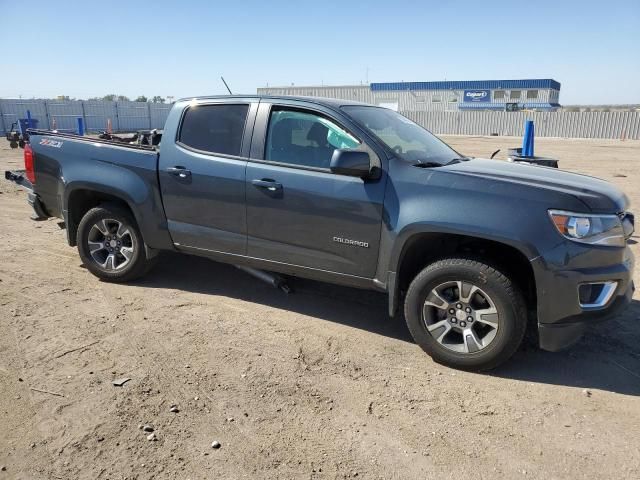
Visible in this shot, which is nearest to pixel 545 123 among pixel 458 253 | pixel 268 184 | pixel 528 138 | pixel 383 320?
pixel 528 138

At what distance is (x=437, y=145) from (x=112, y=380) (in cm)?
326

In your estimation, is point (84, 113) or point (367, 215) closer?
point (367, 215)

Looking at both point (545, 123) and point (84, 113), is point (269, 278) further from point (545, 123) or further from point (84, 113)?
point (545, 123)

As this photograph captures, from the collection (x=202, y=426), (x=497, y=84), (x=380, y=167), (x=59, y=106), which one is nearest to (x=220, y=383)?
(x=202, y=426)

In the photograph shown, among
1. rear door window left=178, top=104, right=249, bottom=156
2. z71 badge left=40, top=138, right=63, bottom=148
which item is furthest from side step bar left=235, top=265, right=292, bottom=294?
z71 badge left=40, top=138, right=63, bottom=148

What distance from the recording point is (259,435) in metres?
2.84

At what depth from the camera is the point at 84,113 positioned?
111 feet

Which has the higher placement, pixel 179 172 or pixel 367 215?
pixel 179 172

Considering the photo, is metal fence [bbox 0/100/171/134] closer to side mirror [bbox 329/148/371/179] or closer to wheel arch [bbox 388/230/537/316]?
side mirror [bbox 329/148/371/179]

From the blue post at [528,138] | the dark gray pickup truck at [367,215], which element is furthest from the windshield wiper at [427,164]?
the blue post at [528,138]

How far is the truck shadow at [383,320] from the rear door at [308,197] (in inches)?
27.6

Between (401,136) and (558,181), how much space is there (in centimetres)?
130

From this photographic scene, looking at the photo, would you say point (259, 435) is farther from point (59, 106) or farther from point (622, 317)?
point (59, 106)

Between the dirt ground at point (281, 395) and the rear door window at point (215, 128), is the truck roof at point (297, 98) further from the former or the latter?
the dirt ground at point (281, 395)
